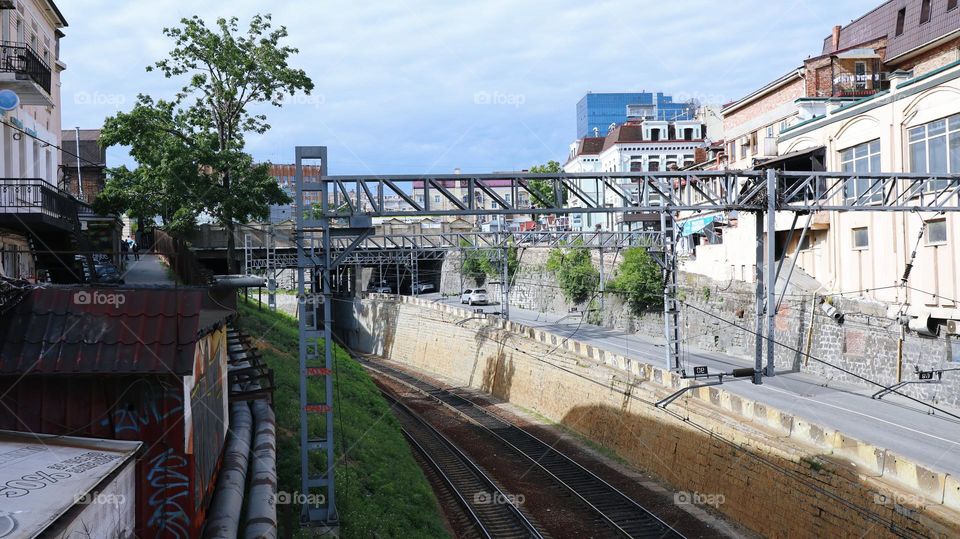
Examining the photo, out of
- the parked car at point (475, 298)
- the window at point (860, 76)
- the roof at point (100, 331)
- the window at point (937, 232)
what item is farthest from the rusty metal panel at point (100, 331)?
the parked car at point (475, 298)

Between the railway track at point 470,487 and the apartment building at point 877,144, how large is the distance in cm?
1127

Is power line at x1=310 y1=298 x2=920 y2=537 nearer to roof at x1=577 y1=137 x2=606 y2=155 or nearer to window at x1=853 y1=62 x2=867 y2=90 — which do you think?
window at x1=853 y1=62 x2=867 y2=90

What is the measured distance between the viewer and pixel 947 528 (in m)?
11.6

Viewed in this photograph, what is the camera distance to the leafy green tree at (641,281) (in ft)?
133

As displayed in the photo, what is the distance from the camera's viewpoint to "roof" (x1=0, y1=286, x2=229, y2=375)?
24.0 feet

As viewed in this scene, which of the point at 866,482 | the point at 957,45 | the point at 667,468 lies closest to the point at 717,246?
the point at 957,45

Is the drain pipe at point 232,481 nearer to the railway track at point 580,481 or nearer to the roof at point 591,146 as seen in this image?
the railway track at point 580,481

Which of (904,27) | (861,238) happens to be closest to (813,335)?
(861,238)

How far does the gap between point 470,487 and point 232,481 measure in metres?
11.3

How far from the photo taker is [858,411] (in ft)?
75.4

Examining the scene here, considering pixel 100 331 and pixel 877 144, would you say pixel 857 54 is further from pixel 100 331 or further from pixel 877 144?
pixel 100 331

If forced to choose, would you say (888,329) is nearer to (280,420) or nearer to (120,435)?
(280,420)

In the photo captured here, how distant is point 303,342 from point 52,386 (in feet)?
22.0

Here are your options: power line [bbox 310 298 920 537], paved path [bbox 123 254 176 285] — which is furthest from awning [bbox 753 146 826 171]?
paved path [bbox 123 254 176 285]
